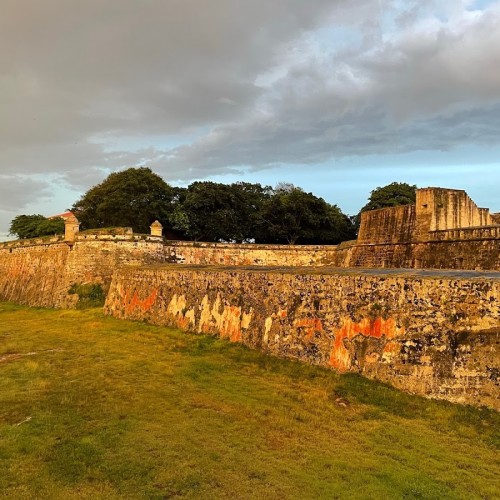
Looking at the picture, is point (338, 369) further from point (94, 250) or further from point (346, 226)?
point (346, 226)

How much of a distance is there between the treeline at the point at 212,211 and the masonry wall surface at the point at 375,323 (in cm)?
2690

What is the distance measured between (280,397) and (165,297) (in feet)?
26.3

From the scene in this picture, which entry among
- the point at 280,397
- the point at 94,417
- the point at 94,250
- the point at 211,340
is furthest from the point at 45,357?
the point at 94,250

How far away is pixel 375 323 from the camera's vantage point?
8.59 metres

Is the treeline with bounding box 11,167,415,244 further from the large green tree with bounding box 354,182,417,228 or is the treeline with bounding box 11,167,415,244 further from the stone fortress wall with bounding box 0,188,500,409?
the stone fortress wall with bounding box 0,188,500,409

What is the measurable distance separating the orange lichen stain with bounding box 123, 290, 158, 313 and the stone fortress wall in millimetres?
38

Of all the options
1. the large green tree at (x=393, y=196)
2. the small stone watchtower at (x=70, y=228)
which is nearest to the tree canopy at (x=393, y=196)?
the large green tree at (x=393, y=196)

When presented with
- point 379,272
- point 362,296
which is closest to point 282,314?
point 362,296

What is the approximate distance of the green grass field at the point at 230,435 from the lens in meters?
5.22

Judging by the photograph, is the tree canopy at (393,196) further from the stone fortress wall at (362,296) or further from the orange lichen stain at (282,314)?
the orange lichen stain at (282,314)

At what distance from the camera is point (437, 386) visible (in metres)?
7.48

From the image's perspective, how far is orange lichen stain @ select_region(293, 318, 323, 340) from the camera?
972 cm

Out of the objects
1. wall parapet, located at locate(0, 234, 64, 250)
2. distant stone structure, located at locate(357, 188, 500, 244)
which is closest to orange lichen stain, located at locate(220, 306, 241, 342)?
distant stone structure, located at locate(357, 188, 500, 244)

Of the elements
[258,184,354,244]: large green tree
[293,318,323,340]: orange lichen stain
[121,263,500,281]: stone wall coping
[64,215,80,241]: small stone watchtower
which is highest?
[258,184,354,244]: large green tree
